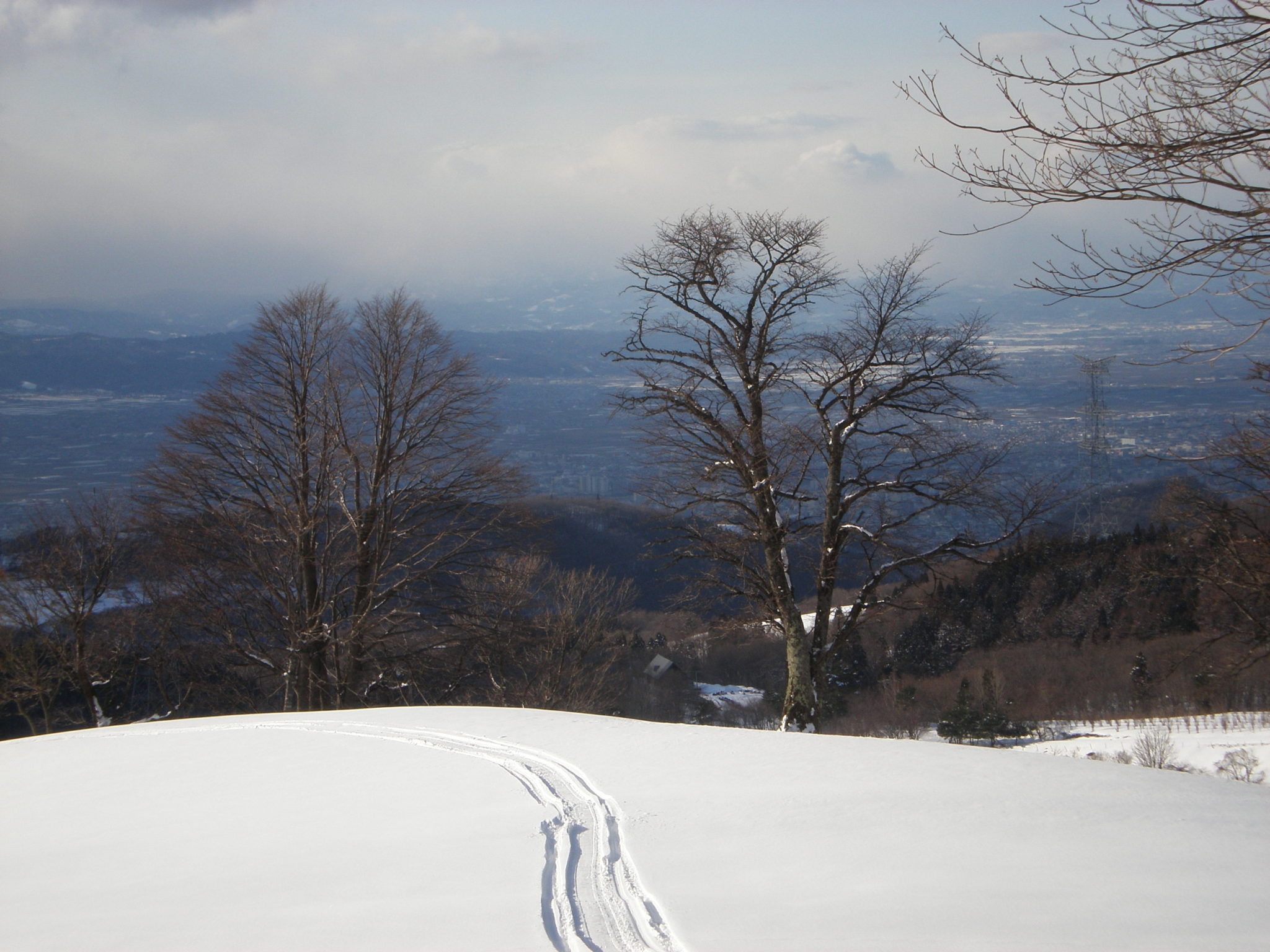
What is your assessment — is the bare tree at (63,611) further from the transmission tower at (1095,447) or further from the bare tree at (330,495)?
the transmission tower at (1095,447)

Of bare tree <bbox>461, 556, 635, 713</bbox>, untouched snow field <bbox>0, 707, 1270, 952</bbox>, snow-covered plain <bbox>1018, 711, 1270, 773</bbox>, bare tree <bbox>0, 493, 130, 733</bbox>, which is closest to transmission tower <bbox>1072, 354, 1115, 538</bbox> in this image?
snow-covered plain <bbox>1018, 711, 1270, 773</bbox>

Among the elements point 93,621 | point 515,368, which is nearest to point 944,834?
point 93,621

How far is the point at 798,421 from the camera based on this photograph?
12414mm

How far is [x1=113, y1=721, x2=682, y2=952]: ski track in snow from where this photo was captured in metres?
3.92

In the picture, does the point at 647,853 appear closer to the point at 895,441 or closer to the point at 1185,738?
the point at 895,441

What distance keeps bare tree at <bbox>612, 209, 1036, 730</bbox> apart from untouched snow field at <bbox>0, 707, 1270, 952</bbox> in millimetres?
4060

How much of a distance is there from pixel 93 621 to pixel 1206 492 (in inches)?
1034

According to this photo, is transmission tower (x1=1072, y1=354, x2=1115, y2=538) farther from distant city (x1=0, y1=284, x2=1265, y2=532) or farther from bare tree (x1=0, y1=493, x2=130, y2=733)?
bare tree (x1=0, y1=493, x2=130, y2=733)

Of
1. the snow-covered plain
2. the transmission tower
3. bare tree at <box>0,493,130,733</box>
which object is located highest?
the transmission tower

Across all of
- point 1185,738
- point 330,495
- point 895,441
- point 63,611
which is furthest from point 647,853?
point 63,611

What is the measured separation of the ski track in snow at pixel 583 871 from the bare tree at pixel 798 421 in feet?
16.4

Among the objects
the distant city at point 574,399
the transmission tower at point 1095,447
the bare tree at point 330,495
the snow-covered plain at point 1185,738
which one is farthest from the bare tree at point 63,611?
the transmission tower at point 1095,447

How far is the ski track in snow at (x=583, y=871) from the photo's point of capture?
3.92 meters

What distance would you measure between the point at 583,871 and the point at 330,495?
47.3 feet
